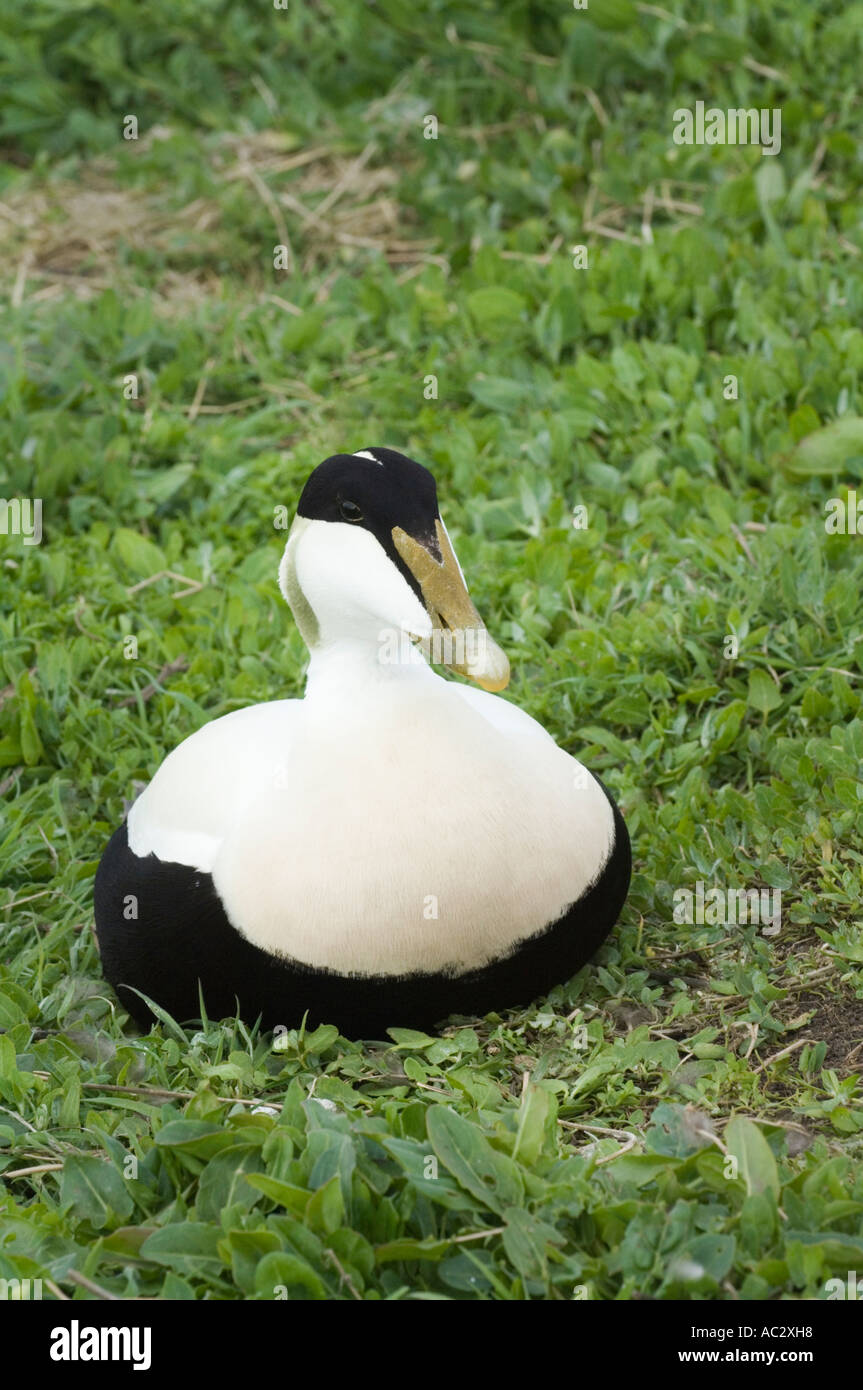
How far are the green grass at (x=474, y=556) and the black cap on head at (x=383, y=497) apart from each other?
871 millimetres

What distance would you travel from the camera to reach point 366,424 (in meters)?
4.67

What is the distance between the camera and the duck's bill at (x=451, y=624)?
8.61 feet

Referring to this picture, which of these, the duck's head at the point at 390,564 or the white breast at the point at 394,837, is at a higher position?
the duck's head at the point at 390,564

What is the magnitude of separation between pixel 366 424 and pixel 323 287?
927 mm

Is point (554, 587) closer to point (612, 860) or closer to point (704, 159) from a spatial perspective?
point (612, 860)

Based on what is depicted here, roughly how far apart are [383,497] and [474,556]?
4.63ft

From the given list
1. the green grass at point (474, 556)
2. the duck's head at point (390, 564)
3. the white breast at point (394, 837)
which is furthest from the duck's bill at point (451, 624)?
the green grass at point (474, 556)

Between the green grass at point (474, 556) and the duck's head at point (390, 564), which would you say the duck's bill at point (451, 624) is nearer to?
the duck's head at point (390, 564)

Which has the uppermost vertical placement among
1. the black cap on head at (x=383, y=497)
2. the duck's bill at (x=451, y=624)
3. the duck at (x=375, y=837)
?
the black cap on head at (x=383, y=497)

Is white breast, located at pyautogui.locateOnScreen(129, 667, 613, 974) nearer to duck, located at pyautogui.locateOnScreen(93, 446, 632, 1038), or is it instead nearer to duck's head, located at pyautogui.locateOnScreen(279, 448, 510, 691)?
duck, located at pyautogui.locateOnScreen(93, 446, 632, 1038)

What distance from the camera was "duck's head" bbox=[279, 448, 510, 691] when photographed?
8.65 ft

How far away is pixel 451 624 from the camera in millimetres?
2650

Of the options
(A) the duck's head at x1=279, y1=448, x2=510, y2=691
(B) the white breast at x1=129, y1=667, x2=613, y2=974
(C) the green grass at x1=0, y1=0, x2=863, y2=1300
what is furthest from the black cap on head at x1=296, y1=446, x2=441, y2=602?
(C) the green grass at x1=0, y1=0, x2=863, y2=1300

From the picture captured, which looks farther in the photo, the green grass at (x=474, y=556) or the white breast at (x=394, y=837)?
the white breast at (x=394, y=837)
